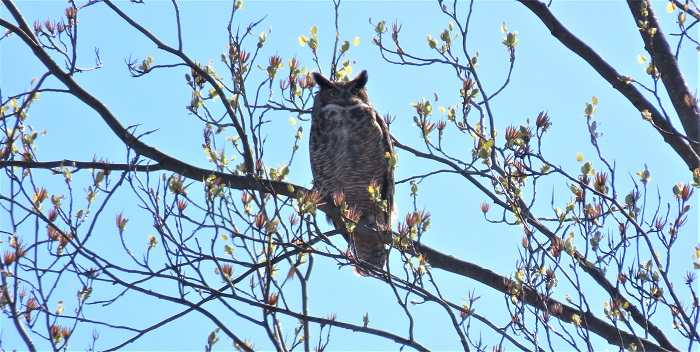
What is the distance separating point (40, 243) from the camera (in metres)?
3.25

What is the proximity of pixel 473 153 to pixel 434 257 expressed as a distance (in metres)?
0.75

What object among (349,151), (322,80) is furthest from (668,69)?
(322,80)

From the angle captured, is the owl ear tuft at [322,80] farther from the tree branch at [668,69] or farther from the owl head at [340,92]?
the tree branch at [668,69]

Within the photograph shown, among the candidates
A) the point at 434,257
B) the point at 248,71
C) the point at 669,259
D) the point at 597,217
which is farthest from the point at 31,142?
the point at 669,259

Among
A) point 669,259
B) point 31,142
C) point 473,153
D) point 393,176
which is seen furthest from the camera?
point 393,176

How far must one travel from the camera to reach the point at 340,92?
550 centimetres

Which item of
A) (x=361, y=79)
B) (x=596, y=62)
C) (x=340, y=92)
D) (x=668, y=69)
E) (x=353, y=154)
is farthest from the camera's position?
(x=361, y=79)

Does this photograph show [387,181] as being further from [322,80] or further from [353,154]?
[322,80]

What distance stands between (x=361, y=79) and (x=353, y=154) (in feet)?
2.13

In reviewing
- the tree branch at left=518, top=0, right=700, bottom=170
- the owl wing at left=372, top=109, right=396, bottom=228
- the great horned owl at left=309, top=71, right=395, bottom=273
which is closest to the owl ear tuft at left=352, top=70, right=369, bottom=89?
the great horned owl at left=309, top=71, right=395, bottom=273

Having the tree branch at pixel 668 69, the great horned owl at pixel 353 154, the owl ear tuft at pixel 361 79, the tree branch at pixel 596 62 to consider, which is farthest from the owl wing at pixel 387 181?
the tree branch at pixel 668 69

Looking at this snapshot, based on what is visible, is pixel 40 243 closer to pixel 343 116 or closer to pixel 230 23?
pixel 230 23

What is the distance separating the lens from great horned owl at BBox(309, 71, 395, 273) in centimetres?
528

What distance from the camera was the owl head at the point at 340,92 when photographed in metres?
5.50
